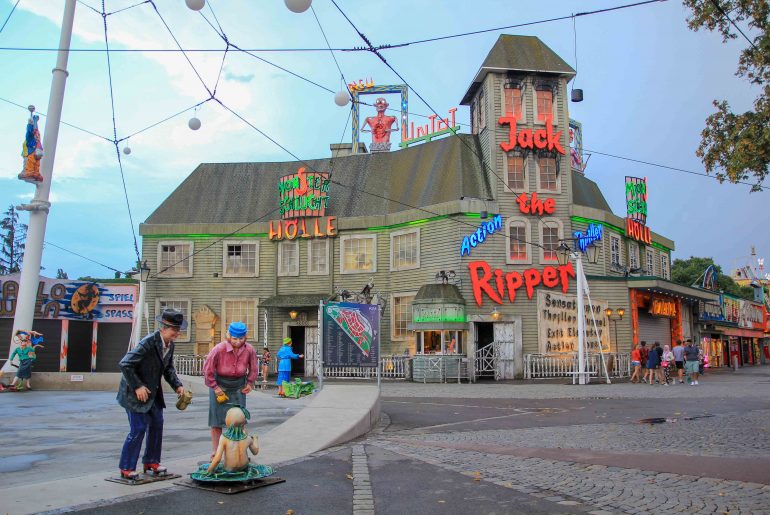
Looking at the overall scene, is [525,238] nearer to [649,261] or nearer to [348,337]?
[649,261]

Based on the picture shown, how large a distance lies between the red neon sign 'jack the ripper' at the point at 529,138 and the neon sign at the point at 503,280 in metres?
5.34

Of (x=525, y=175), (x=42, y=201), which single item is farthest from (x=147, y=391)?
(x=525, y=175)

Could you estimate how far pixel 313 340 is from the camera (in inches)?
1184

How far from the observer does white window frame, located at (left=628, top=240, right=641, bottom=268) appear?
107ft

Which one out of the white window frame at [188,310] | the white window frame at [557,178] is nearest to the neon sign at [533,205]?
the white window frame at [557,178]

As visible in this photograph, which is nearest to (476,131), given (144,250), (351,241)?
(351,241)

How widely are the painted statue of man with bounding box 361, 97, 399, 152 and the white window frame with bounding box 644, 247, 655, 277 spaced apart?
14.5 m

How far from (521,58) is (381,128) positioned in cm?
885

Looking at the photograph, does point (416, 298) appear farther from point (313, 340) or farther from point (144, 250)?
point (144, 250)

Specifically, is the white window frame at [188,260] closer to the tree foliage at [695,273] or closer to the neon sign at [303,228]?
the neon sign at [303,228]

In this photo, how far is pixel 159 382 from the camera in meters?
6.93

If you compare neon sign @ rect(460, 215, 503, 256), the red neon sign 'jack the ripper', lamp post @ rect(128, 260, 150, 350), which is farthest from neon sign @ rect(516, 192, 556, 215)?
lamp post @ rect(128, 260, 150, 350)

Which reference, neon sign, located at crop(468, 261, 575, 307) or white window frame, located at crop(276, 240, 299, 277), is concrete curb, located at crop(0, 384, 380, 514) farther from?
white window frame, located at crop(276, 240, 299, 277)

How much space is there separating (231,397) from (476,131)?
26.5m
